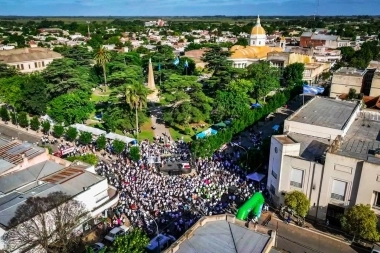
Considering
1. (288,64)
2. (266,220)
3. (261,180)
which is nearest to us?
(266,220)

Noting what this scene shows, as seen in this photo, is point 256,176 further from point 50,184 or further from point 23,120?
point 23,120

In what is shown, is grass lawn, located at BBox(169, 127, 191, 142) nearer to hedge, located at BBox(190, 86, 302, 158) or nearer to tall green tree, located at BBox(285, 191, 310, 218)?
A: hedge, located at BBox(190, 86, 302, 158)

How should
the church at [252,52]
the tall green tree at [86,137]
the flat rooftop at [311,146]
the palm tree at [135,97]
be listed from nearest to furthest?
the flat rooftop at [311,146] → the tall green tree at [86,137] → the palm tree at [135,97] → the church at [252,52]

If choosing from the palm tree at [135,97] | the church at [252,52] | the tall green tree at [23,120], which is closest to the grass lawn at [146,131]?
the palm tree at [135,97]

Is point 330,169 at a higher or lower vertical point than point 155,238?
higher

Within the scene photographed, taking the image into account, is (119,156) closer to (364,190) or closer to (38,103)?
(38,103)

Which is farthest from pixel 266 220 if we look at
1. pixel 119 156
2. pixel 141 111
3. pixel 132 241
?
pixel 141 111

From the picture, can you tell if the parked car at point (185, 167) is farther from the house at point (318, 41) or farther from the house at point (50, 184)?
the house at point (318, 41)
